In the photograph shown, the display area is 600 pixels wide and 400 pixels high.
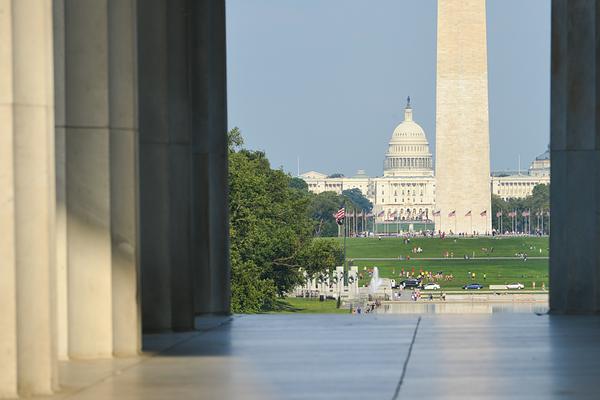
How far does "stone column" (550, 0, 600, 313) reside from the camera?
22.3 m

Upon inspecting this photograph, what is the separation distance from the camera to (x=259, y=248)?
68.4 meters

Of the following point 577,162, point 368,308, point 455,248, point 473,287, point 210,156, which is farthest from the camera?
point 455,248

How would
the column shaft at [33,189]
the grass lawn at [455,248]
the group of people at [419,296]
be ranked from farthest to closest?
1. the grass lawn at [455,248]
2. the group of people at [419,296]
3. the column shaft at [33,189]

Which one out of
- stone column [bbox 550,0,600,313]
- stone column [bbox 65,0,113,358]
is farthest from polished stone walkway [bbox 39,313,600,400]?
stone column [bbox 550,0,600,313]

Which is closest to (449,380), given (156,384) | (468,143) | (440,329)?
(156,384)

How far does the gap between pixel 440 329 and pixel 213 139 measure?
5029mm

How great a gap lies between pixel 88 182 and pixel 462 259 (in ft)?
435

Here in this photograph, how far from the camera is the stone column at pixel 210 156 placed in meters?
22.0

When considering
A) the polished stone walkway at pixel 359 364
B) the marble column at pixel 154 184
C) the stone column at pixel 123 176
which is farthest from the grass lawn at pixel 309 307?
the stone column at pixel 123 176

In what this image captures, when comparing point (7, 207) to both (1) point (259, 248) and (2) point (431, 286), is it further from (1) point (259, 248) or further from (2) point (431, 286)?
(2) point (431, 286)

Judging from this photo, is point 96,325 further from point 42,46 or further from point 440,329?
point 440,329

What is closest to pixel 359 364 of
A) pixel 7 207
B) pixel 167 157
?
pixel 7 207

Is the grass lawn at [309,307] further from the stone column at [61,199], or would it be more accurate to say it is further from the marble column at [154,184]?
the stone column at [61,199]

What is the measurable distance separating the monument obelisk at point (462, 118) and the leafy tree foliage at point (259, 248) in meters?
50.2
